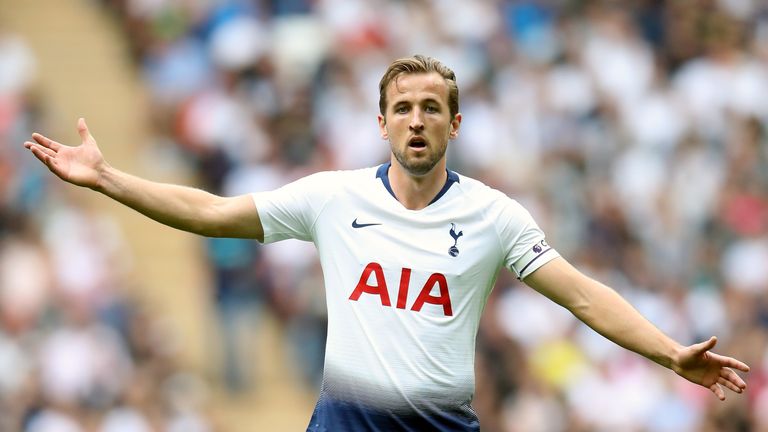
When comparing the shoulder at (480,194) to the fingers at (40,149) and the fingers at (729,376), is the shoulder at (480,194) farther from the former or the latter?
the fingers at (40,149)

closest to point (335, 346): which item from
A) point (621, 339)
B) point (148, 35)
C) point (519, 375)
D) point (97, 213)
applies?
point (621, 339)

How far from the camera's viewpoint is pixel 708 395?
14398 millimetres

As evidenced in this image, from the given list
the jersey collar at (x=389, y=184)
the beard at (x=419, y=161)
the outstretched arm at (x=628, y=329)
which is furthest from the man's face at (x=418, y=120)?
the outstretched arm at (x=628, y=329)

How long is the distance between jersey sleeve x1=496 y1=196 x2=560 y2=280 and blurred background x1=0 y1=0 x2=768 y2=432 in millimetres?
7081

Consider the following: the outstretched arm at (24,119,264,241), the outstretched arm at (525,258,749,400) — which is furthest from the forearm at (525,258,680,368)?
the outstretched arm at (24,119,264,241)

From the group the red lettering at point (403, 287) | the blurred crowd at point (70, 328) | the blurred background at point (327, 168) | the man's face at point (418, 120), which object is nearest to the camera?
the red lettering at point (403, 287)

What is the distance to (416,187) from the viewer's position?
7.26 metres

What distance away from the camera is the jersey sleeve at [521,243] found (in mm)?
7184

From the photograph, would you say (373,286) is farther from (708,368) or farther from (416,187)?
(708,368)

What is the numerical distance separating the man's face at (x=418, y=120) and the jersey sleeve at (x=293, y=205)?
14.3 inches

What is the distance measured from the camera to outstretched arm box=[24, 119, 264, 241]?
6.98 meters

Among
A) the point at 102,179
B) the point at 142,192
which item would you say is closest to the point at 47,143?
the point at 102,179

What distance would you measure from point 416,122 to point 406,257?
1.93 ft

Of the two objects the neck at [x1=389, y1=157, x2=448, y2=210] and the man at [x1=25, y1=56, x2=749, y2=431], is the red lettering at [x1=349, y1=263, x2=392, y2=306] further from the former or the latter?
the neck at [x1=389, y1=157, x2=448, y2=210]
